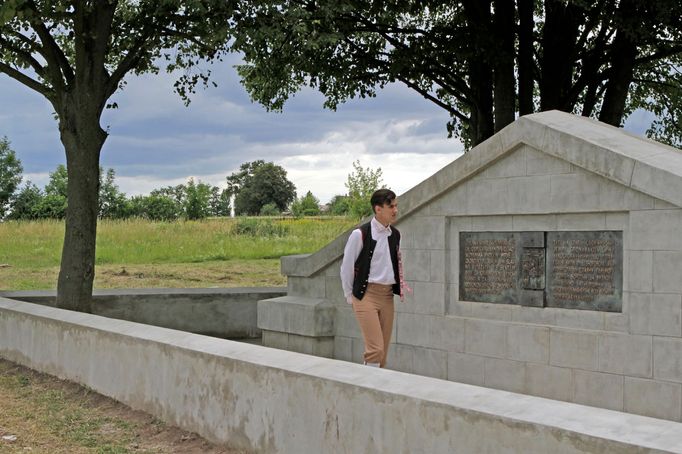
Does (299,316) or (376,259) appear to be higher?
(376,259)

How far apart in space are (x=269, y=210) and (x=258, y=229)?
50.0 m

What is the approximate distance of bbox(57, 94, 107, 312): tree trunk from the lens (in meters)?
11.6

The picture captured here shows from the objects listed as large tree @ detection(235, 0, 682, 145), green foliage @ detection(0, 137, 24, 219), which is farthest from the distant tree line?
large tree @ detection(235, 0, 682, 145)

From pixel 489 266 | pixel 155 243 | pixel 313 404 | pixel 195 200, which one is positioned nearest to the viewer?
pixel 313 404

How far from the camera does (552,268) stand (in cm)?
763

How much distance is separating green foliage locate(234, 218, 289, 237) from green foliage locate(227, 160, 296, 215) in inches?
2059

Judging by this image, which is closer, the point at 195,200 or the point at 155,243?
the point at 155,243

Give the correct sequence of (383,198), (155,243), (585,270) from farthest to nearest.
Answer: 1. (155,243)
2. (585,270)
3. (383,198)

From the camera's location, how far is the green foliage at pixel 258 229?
119 ft

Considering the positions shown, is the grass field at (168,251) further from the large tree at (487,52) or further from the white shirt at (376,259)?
the white shirt at (376,259)

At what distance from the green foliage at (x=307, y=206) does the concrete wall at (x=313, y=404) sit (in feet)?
218

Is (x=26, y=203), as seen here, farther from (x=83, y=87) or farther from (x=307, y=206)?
(x=83, y=87)

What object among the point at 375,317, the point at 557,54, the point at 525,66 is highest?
the point at 557,54

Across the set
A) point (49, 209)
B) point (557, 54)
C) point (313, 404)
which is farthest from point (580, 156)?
point (49, 209)
